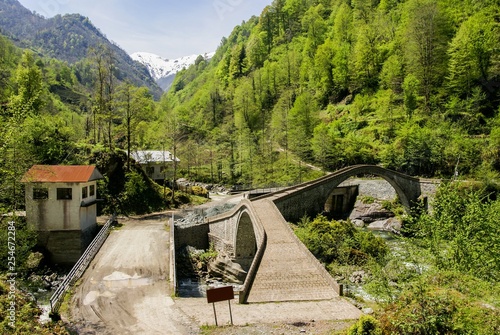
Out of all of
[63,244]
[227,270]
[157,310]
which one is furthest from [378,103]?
[157,310]

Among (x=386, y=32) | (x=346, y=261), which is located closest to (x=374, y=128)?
(x=386, y=32)

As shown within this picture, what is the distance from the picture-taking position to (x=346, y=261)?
86.5 ft

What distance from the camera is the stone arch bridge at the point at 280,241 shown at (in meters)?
15.4

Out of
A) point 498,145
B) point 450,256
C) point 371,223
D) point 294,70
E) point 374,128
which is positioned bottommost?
point 371,223

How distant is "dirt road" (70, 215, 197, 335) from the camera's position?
43.9 ft

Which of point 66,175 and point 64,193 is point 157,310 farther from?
point 66,175

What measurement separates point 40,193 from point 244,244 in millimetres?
16105

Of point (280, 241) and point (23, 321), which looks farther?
point (280, 241)

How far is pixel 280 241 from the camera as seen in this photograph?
66.0 feet

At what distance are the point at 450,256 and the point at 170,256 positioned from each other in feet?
52.0

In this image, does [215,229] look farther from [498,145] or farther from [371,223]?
[498,145]

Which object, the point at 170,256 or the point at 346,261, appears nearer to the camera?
the point at 170,256

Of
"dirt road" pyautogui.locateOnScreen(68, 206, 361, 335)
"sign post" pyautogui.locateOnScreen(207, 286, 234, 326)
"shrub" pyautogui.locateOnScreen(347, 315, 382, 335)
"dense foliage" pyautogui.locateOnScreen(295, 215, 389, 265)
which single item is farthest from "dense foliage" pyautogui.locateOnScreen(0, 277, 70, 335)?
"dense foliage" pyautogui.locateOnScreen(295, 215, 389, 265)

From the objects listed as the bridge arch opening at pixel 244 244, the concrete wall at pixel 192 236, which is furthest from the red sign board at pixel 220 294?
the concrete wall at pixel 192 236
